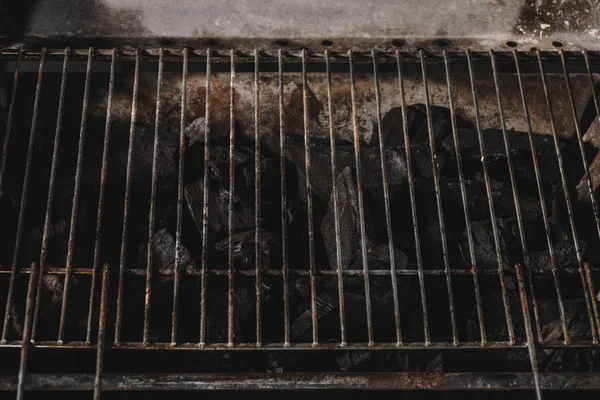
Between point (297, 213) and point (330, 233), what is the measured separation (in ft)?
0.78

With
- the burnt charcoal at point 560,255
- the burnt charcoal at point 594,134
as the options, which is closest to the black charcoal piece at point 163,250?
the burnt charcoal at point 560,255

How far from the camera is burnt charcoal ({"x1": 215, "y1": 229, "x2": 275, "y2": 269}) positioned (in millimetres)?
2994

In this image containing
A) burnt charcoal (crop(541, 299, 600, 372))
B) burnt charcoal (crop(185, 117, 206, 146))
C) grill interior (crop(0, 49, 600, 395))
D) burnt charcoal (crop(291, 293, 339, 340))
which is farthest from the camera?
burnt charcoal (crop(185, 117, 206, 146))

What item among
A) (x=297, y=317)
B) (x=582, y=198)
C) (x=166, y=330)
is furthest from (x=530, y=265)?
(x=166, y=330)

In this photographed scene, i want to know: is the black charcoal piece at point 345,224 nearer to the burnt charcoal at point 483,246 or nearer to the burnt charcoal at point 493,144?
the burnt charcoal at point 483,246

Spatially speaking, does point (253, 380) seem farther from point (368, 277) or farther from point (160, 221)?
point (160, 221)

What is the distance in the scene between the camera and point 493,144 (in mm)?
3490

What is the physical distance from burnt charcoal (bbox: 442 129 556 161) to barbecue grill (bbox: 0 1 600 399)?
13mm

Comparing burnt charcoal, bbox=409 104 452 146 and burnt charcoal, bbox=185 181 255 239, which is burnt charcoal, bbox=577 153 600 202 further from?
burnt charcoal, bbox=185 181 255 239

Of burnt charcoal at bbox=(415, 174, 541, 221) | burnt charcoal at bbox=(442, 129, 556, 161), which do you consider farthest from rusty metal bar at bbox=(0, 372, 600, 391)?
burnt charcoal at bbox=(442, 129, 556, 161)

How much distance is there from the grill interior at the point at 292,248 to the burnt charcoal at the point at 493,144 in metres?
0.01

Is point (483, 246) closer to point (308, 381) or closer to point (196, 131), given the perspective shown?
point (308, 381)

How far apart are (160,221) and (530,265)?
1691 millimetres

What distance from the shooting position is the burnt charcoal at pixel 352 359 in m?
2.98
